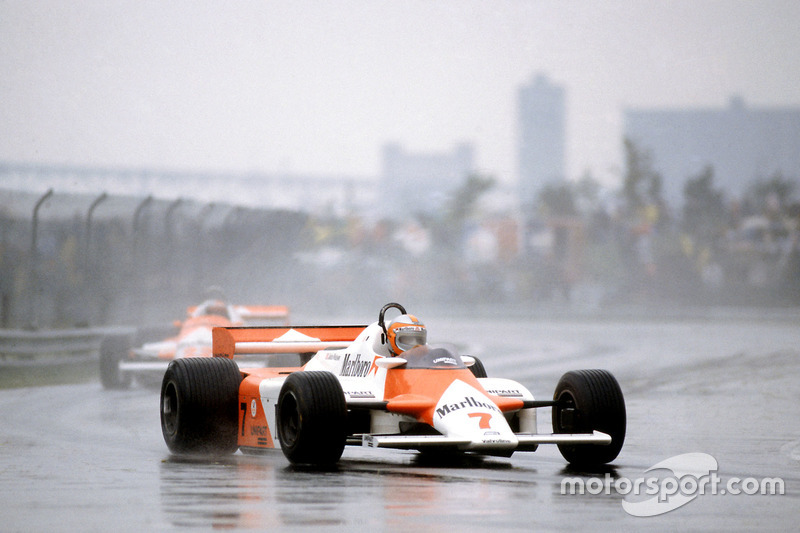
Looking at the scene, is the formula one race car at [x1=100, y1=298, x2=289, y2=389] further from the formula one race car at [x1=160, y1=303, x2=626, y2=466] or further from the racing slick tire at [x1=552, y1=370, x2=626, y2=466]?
the racing slick tire at [x1=552, y1=370, x2=626, y2=466]

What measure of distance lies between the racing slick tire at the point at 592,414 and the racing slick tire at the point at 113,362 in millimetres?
10139

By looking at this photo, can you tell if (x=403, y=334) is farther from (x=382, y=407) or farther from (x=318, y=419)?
(x=318, y=419)

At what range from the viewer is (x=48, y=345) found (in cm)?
2203

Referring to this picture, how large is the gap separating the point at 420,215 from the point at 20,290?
6906cm

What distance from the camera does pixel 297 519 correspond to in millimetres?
7781

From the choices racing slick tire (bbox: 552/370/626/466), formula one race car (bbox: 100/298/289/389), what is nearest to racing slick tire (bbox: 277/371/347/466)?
racing slick tire (bbox: 552/370/626/466)

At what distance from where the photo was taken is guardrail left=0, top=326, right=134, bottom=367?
21.0m

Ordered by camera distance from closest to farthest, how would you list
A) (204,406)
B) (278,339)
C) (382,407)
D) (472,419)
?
1. (472,419)
2. (382,407)
3. (204,406)
4. (278,339)

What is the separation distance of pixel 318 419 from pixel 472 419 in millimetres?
1179

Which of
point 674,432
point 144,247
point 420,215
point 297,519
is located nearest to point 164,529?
point 297,519

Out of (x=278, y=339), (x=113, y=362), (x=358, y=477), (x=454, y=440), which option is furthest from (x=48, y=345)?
(x=454, y=440)

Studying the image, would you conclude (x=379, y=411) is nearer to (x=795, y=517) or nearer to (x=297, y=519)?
(x=297, y=519)

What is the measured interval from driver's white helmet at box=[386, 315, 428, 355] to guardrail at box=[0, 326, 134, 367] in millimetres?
9402

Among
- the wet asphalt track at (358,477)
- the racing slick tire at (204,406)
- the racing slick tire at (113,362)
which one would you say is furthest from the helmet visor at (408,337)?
the racing slick tire at (113,362)
